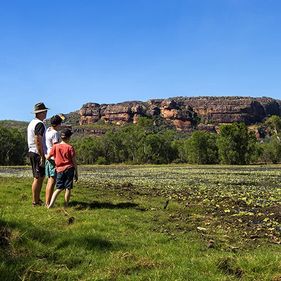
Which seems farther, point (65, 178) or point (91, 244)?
point (65, 178)

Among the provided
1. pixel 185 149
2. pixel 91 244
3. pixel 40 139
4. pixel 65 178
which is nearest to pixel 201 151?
pixel 185 149

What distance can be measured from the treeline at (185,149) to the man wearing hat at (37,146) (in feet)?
359

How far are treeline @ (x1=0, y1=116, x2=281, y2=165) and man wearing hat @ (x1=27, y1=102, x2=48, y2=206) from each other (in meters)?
Result: 109

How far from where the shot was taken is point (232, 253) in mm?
8609

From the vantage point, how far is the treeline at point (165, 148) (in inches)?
4782

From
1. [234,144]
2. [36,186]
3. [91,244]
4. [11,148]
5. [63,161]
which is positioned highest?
[11,148]

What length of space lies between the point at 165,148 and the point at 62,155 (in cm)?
13558

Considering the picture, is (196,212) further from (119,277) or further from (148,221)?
(119,277)

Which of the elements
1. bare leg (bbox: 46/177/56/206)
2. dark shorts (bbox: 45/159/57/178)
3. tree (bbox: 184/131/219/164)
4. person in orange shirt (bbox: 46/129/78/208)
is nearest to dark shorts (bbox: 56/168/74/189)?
person in orange shirt (bbox: 46/129/78/208)

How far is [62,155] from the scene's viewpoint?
13.0m

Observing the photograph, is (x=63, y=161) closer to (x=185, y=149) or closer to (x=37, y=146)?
(x=37, y=146)

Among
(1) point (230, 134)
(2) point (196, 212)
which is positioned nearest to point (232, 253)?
(2) point (196, 212)

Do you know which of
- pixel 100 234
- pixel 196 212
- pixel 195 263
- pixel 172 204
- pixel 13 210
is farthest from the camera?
pixel 172 204

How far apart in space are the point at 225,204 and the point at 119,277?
11.6m
